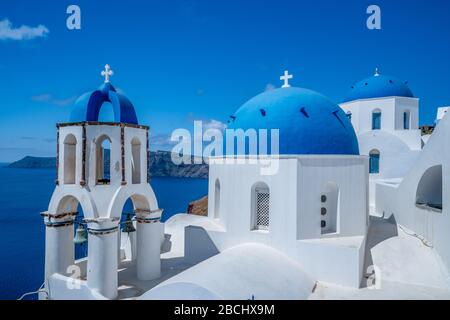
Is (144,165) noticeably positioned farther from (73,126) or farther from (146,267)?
(146,267)

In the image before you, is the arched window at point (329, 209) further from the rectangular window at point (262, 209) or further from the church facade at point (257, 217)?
the rectangular window at point (262, 209)

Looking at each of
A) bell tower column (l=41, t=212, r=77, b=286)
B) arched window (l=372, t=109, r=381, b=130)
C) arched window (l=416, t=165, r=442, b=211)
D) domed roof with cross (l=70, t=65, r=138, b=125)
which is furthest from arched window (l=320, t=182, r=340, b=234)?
arched window (l=372, t=109, r=381, b=130)

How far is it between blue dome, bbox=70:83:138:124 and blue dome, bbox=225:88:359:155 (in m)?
4.11

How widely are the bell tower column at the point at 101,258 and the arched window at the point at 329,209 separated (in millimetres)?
6995

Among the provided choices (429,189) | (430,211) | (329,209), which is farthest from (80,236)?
(429,189)

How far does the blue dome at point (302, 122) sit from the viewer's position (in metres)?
10.4

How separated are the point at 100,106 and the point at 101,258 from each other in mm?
4464

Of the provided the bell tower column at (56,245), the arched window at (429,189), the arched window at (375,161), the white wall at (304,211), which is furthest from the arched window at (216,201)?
the arched window at (375,161)

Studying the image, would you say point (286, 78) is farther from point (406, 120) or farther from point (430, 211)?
point (406, 120)
